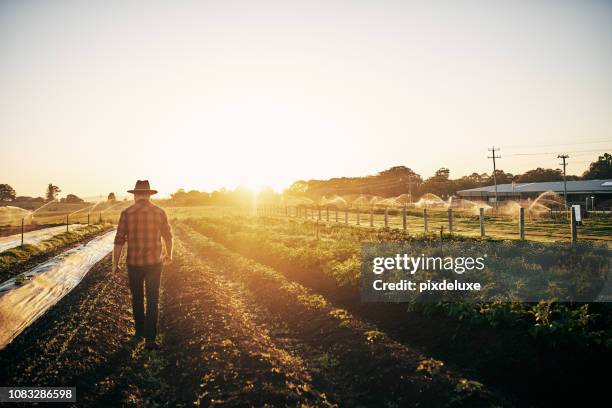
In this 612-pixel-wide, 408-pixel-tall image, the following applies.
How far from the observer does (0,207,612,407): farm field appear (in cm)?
538

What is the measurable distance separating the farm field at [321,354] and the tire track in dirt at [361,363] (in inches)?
0.9

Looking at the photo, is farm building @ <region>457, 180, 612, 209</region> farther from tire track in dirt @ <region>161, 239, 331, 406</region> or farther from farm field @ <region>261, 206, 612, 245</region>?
tire track in dirt @ <region>161, 239, 331, 406</region>

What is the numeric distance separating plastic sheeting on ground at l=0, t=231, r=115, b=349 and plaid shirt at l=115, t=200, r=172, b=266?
2805 mm

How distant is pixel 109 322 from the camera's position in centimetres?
850

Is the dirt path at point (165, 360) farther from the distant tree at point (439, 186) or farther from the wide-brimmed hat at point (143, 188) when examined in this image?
the distant tree at point (439, 186)

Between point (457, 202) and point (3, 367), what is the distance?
206ft

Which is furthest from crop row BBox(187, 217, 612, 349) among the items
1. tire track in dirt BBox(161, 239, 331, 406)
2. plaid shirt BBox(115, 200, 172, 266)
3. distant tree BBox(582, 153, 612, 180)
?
distant tree BBox(582, 153, 612, 180)

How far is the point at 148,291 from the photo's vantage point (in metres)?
7.21

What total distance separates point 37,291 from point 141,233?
7.06 m

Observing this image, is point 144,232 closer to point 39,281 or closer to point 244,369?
point 244,369

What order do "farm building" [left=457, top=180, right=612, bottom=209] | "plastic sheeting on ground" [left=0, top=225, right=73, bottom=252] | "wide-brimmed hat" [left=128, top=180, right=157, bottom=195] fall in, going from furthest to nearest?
"farm building" [left=457, top=180, right=612, bottom=209]
"plastic sheeting on ground" [left=0, top=225, right=73, bottom=252]
"wide-brimmed hat" [left=128, top=180, right=157, bottom=195]

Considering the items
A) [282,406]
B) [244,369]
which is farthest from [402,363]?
[244,369]

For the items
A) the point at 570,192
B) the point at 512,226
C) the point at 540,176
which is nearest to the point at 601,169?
the point at 540,176

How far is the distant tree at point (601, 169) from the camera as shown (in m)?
77.8
